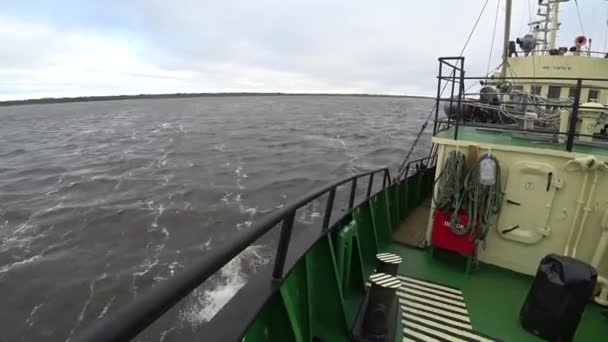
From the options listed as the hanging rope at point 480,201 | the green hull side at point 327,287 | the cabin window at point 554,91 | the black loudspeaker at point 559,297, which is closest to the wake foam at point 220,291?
the green hull side at point 327,287

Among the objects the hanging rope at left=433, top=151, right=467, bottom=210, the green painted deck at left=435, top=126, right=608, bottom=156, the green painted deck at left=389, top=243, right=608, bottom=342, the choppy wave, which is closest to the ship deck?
the green painted deck at left=389, top=243, right=608, bottom=342

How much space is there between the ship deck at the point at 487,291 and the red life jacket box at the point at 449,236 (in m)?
0.36

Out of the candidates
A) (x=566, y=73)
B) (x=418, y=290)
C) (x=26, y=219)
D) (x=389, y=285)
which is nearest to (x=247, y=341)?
(x=389, y=285)

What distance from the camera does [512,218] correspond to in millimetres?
4801

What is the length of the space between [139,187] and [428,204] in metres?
14.5

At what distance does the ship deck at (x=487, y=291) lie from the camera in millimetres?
3742

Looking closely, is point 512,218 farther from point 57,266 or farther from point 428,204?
point 57,266

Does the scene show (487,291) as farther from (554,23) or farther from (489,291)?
(554,23)

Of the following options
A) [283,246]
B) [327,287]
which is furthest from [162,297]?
[327,287]

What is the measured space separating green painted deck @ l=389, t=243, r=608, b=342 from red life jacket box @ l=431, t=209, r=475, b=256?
36cm

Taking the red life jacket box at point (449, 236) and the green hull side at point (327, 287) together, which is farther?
the red life jacket box at point (449, 236)

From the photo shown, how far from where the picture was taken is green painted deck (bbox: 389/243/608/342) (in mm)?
3750

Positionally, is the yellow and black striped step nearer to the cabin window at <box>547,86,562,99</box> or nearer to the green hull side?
the green hull side

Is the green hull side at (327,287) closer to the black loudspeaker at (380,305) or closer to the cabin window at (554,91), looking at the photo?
the black loudspeaker at (380,305)
